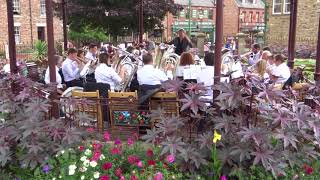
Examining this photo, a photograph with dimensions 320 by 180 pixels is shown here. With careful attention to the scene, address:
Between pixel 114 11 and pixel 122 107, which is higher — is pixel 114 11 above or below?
above

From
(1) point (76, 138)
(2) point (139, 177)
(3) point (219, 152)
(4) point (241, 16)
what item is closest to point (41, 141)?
(1) point (76, 138)

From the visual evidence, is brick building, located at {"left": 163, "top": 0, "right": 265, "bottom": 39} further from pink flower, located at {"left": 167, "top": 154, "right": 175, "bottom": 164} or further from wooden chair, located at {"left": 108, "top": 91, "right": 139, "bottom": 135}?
pink flower, located at {"left": 167, "top": 154, "right": 175, "bottom": 164}

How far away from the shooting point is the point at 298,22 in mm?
28891

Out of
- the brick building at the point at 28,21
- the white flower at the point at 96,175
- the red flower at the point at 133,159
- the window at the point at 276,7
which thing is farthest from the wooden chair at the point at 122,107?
the brick building at the point at 28,21

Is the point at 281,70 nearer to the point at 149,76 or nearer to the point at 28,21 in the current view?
the point at 149,76

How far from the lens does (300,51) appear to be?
25.1 meters

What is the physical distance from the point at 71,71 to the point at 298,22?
2470cm

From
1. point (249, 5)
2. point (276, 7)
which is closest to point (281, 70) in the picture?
point (276, 7)

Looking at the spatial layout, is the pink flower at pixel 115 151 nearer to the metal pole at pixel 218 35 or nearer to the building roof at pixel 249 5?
the metal pole at pixel 218 35

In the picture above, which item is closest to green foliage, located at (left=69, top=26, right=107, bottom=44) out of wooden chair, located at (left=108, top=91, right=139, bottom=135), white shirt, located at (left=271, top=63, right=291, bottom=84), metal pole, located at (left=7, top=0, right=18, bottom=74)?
white shirt, located at (left=271, top=63, right=291, bottom=84)

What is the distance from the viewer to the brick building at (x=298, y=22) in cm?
2755

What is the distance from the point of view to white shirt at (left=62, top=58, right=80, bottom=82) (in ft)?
25.3

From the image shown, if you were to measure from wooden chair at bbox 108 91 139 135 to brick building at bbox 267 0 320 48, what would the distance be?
23.8 metres

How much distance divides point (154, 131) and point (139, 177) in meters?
0.44
